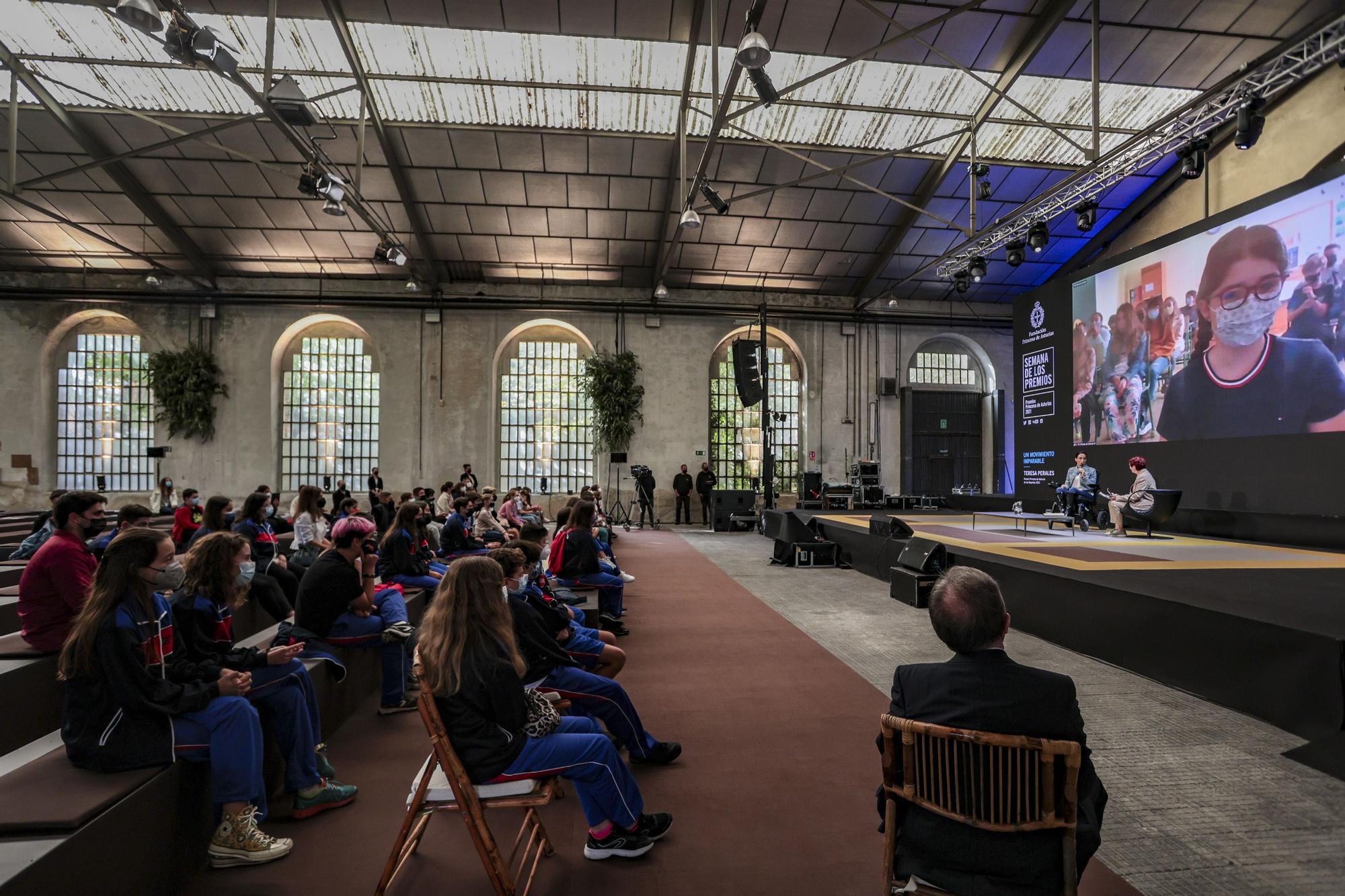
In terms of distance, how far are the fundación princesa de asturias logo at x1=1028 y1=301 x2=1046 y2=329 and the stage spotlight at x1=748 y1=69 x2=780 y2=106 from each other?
8.18m

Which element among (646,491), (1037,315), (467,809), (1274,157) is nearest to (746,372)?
(646,491)

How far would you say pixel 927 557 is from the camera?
21.6 ft

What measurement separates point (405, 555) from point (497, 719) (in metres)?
3.49

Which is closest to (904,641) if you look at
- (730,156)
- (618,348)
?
(730,156)

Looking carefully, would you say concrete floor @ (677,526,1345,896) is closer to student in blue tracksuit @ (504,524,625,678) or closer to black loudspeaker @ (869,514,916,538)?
student in blue tracksuit @ (504,524,625,678)

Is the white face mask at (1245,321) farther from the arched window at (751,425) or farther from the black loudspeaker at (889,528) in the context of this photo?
the arched window at (751,425)

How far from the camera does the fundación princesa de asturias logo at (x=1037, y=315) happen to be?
13.1 metres

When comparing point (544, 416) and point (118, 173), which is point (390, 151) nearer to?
point (118, 173)

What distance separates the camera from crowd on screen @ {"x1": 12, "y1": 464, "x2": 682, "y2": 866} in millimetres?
2068

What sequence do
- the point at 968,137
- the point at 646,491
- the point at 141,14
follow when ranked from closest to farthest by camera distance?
1. the point at 141,14
2. the point at 968,137
3. the point at 646,491

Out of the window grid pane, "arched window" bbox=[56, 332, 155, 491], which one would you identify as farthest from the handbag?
"arched window" bbox=[56, 332, 155, 491]

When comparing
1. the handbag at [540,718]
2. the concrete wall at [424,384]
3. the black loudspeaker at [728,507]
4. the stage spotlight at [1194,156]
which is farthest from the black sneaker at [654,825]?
the concrete wall at [424,384]

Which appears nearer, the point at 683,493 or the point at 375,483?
the point at 375,483

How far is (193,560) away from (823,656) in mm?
3828
